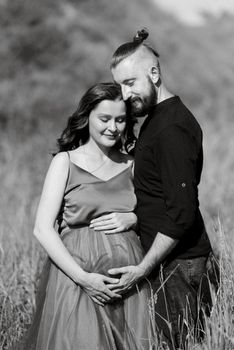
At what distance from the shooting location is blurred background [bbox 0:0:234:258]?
9.76 metres

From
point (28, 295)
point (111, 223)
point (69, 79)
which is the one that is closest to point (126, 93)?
point (111, 223)

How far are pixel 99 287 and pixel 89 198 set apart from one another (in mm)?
506

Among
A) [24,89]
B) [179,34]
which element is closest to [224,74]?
[179,34]

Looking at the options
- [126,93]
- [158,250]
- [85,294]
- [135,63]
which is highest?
[135,63]

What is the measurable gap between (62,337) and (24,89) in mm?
14379

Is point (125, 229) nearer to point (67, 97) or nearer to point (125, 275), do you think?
point (125, 275)

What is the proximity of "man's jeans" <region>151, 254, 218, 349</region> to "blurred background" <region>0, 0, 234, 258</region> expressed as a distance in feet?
7.55

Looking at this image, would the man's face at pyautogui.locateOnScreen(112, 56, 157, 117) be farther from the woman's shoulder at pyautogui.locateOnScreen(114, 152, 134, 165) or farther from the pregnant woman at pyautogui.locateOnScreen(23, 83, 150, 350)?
the woman's shoulder at pyautogui.locateOnScreen(114, 152, 134, 165)

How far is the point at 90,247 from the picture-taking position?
349cm

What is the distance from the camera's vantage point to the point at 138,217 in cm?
361

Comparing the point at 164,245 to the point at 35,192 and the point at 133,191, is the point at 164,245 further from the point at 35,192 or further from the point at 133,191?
the point at 35,192

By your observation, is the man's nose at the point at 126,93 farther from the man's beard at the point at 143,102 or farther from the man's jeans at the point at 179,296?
the man's jeans at the point at 179,296

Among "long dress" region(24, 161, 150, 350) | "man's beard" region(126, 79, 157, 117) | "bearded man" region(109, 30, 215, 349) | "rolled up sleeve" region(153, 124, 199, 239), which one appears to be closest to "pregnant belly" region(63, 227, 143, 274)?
"long dress" region(24, 161, 150, 350)

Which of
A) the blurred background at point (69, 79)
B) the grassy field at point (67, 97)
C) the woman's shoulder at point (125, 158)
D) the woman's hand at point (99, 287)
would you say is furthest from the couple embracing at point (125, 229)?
the blurred background at point (69, 79)
